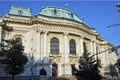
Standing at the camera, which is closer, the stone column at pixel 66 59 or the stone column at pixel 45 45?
the stone column at pixel 45 45

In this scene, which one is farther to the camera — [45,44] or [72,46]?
[72,46]

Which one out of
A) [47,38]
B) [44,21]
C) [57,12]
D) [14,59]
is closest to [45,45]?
[47,38]

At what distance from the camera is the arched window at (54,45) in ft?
131

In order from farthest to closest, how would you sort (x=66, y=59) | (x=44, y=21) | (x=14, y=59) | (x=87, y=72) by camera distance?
(x=66, y=59) < (x=44, y=21) < (x=14, y=59) < (x=87, y=72)

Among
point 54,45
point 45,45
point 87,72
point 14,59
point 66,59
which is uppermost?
point 54,45

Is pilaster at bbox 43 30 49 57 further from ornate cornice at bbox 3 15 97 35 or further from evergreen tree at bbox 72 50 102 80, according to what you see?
evergreen tree at bbox 72 50 102 80

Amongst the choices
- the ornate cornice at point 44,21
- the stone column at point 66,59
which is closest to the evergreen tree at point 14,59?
the ornate cornice at point 44,21

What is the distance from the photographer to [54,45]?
40375 mm

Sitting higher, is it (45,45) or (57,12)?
(57,12)

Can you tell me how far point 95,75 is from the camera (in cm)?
2256

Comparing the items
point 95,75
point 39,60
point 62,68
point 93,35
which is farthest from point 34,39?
point 95,75

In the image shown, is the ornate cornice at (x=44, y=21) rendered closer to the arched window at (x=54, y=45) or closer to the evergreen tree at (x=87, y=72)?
the arched window at (x=54, y=45)

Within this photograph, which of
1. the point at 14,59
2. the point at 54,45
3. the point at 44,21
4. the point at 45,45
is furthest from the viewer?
the point at 54,45

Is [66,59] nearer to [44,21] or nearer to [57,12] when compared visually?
[44,21]
